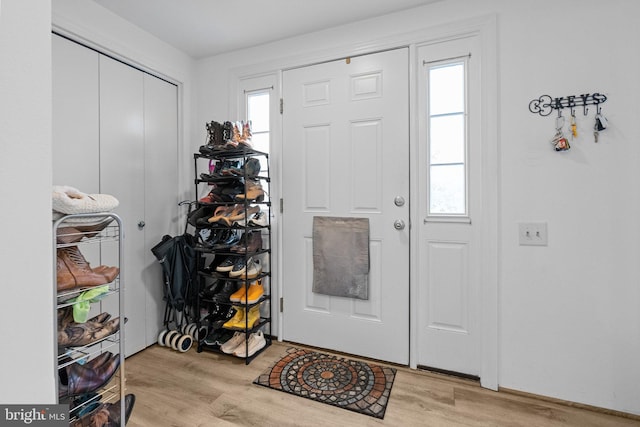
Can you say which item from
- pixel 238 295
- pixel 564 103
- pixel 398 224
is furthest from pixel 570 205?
pixel 238 295

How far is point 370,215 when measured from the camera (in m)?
2.16

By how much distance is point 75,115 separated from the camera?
1898mm

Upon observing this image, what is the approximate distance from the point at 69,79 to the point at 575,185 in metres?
2.94

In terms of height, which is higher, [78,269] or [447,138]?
[447,138]

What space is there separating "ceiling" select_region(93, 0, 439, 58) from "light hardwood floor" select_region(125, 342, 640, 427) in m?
2.34

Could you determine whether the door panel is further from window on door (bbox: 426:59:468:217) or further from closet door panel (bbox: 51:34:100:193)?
closet door panel (bbox: 51:34:100:193)

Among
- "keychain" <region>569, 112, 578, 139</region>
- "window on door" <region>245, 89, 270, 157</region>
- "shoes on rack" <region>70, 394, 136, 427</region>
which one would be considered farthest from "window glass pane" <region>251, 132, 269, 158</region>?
"keychain" <region>569, 112, 578, 139</region>

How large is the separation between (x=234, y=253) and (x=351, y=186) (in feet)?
3.07

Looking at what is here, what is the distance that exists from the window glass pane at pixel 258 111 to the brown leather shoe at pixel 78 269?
1537 millimetres

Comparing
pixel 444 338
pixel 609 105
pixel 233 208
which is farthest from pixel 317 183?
pixel 609 105

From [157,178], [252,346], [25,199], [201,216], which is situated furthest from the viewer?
[157,178]

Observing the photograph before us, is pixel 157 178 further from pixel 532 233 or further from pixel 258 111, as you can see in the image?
pixel 532 233

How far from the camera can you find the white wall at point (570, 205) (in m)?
1.58

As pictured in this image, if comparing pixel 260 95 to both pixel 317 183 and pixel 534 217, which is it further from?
pixel 534 217
